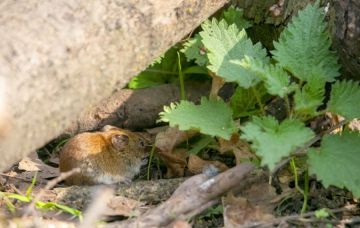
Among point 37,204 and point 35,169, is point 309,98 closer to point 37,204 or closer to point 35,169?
point 37,204

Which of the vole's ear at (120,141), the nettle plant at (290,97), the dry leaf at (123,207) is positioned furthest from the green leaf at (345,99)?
the vole's ear at (120,141)

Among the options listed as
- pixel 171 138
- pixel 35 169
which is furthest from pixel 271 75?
pixel 35 169

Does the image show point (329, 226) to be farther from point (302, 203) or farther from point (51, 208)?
point (51, 208)

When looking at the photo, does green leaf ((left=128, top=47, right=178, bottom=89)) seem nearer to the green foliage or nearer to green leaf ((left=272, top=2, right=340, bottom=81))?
green leaf ((left=272, top=2, right=340, bottom=81))

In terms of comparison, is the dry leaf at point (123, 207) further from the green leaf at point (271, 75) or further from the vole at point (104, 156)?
the green leaf at point (271, 75)

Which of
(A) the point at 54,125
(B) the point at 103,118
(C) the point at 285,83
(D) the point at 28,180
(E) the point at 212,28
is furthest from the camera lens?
(B) the point at 103,118

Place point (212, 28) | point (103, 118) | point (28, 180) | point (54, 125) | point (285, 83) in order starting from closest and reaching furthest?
1. point (54, 125)
2. point (285, 83)
3. point (212, 28)
4. point (28, 180)
5. point (103, 118)

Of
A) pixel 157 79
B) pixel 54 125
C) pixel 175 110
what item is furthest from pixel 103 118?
pixel 54 125
